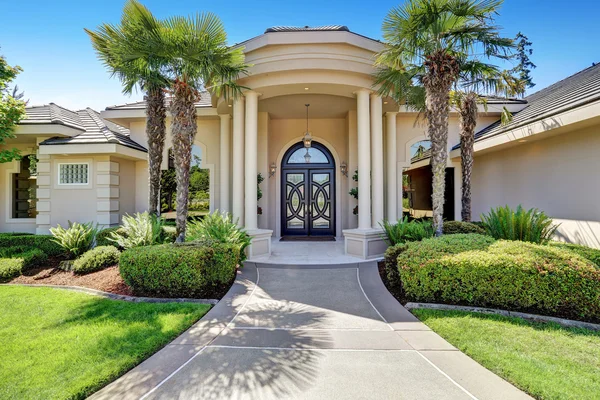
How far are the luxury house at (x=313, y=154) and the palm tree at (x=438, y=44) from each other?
1.21 meters

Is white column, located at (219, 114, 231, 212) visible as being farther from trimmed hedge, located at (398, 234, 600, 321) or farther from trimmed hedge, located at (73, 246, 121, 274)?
trimmed hedge, located at (398, 234, 600, 321)

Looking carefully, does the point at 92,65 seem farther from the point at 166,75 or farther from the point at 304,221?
the point at 304,221

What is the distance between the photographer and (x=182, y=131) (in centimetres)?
682

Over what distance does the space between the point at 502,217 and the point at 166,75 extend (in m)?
9.77

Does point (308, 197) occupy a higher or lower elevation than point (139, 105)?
lower

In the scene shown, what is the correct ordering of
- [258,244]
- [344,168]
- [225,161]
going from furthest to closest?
1. [344,168]
2. [225,161]
3. [258,244]

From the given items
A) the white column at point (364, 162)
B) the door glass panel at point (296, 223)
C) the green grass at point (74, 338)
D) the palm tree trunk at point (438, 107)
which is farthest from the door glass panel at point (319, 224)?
the green grass at point (74, 338)

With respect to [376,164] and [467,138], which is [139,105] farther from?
[467,138]

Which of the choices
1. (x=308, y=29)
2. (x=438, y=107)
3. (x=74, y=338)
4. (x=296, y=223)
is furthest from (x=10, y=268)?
(x=438, y=107)

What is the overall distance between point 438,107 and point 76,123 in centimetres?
1351

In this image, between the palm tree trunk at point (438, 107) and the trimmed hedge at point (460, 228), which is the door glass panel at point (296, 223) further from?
the palm tree trunk at point (438, 107)

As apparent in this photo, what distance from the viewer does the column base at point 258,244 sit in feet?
26.0

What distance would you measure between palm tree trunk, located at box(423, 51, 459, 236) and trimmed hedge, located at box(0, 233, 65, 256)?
36.4 ft

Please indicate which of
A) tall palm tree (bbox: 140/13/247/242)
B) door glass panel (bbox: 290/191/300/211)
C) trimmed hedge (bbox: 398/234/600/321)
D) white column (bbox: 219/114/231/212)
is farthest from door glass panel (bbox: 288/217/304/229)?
trimmed hedge (bbox: 398/234/600/321)
